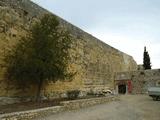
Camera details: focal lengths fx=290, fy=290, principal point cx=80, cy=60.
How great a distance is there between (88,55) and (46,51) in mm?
9825

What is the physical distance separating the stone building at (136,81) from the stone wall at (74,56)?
1182 mm

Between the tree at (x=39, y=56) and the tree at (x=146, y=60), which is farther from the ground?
the tree at (x=146, y=60)

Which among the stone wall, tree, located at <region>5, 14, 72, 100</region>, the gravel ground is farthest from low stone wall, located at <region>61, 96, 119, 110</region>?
the stone wall

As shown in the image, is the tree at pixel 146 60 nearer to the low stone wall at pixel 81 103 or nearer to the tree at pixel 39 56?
the low stone wall at pixel 81 103

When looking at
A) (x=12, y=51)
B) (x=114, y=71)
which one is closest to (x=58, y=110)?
(x=12, y=51)

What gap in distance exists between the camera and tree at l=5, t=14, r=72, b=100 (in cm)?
1320

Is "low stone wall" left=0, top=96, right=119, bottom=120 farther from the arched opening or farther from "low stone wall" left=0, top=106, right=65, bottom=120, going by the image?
the arched opening

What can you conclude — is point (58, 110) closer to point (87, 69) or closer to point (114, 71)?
point (87, 69)

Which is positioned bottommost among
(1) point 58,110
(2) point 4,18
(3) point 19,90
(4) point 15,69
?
(1) point 58,110

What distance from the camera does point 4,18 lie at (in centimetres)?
1332

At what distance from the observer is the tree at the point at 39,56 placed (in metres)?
13.2

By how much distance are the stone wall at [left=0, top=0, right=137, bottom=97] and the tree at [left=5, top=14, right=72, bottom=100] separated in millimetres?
408

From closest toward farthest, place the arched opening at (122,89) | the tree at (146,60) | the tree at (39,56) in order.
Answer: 1. the tree at (39,56)
2. the arched opening at (122,89)
3. the tree at (146,60)

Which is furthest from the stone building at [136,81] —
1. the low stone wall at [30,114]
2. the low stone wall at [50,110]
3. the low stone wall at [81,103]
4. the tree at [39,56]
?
the low stone wall at [30,114]
